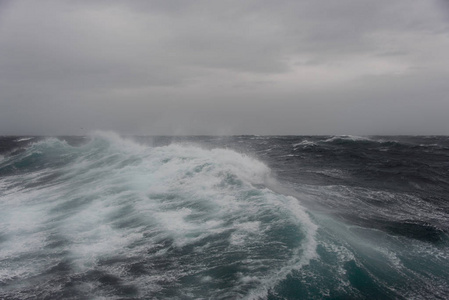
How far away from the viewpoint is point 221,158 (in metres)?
17.5

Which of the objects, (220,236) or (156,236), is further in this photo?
(156,236)

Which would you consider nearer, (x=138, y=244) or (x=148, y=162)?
(x=138, y=244)

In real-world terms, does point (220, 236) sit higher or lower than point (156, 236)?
higher

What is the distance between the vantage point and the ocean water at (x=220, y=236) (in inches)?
221

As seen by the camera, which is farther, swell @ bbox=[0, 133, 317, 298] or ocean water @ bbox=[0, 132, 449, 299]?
swell @ bbox=[0, 133, 317, 298]

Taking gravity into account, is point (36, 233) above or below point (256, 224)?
below

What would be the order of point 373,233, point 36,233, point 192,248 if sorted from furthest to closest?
point 36,233 < point 373,233 < point 192,248

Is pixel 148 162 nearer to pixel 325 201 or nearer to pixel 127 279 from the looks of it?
pixel 325 201

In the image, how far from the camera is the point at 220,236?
7762 millimetres

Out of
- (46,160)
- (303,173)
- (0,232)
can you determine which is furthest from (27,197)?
(303,173)

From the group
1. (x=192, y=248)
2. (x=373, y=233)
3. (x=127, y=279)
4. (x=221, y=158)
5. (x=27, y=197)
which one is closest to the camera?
(x=127, y=279)

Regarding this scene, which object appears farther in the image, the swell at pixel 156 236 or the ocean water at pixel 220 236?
the swell at pixel 156 236

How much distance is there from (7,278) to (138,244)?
2.93 m

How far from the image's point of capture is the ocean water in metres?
5.61
